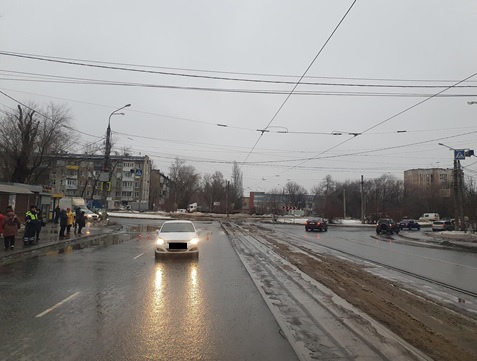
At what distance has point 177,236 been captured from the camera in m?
13.3

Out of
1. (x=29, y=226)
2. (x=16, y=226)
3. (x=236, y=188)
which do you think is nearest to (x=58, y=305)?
(x=16, y=226)

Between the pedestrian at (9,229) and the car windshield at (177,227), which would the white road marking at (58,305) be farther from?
the pedestrian at (9,229)

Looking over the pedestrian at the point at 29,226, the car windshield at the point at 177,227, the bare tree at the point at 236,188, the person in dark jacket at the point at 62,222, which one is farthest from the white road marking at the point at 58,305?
the bare tree at the point at 236,188

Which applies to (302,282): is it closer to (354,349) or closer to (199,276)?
(199,276)

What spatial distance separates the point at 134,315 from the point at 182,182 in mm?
94326

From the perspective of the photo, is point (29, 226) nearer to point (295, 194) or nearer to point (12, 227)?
point (12, 227)

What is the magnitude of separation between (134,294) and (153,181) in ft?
369

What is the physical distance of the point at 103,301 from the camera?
23.1ft

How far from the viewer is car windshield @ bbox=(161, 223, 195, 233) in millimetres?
14078

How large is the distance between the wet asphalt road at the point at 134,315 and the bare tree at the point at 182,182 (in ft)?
281

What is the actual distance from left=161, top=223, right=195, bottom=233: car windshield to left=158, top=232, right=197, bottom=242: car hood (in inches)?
16.7

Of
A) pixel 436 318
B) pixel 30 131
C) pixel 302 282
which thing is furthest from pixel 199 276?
pixel 30 131

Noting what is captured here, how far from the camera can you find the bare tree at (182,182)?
319ft

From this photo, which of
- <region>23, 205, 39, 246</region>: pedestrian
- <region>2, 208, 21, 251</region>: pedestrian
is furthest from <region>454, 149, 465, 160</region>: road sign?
<region>2, 208, 21, 251</region>: pedestrian
